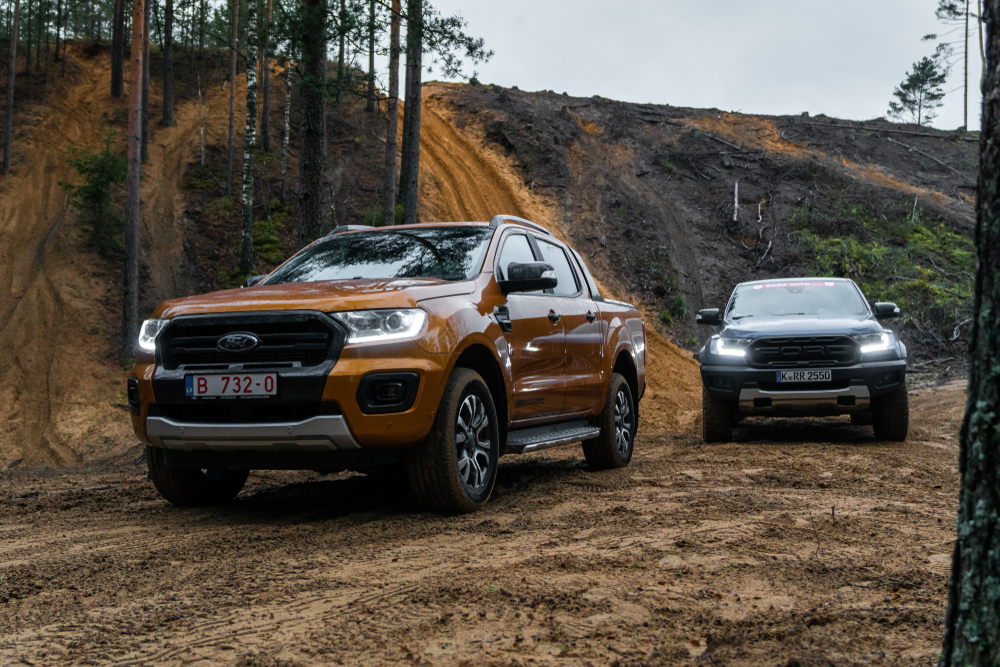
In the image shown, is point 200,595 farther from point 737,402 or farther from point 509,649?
point 737,402

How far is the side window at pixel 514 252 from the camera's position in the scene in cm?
635

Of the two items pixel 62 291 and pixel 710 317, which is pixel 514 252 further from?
pixel 62 291

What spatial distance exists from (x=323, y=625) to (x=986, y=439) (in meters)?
2.22

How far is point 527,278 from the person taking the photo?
234 inches

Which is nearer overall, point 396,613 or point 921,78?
point 396,613

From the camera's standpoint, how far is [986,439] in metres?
1.95

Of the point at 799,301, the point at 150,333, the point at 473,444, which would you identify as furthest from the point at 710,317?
the point at 150,333

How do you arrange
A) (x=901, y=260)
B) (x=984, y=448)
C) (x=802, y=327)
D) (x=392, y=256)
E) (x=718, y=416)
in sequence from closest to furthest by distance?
(x=984, y=448) < (x=392, y=256) < (x=802, y=327) < (x=718, y=416) < (x=901, y=260)

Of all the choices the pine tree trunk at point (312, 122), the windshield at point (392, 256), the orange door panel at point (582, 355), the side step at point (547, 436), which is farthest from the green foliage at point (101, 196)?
the side step at point (547, 436)

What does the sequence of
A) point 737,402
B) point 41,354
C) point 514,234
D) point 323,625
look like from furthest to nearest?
point 41,354 → point 737,402 → point 514,234 → point 323,625

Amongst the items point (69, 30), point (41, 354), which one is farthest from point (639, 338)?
point (69, 30)

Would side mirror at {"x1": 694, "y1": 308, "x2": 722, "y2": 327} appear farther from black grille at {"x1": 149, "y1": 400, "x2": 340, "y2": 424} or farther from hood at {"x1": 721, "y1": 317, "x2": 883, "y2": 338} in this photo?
black grille at {"x1": 149, "y1": 400, "x2": 340, "y2": 424}

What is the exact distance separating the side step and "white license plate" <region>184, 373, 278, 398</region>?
1796 millimetres

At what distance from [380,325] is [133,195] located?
13.3 m
